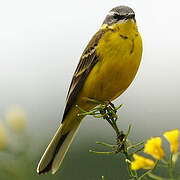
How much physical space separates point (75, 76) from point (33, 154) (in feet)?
9.56

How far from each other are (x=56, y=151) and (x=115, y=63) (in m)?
1.39

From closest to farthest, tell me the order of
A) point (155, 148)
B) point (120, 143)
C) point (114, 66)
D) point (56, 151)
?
point (155, 148) < point (120, 143) < point (114, 66) < point (56, 151)

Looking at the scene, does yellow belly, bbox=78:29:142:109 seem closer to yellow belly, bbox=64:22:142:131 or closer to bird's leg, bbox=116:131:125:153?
yellow belly, bbox=64:22:142:131

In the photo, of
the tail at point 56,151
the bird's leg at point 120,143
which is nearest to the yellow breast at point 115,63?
the tail at point 56,151

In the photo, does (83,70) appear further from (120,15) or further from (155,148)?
(155,148)

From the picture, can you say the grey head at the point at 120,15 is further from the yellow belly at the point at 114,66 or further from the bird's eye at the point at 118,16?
the yellow belly at the point at 114,66

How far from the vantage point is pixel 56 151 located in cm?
496

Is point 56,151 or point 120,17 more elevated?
point 120,17

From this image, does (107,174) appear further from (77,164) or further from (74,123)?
(74,123)

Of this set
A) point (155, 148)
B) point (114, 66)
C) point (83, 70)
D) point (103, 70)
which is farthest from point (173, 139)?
point (83, 70)

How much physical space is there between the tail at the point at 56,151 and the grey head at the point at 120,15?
60.8 inches

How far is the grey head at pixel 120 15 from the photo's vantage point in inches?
197

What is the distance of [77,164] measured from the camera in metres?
5.40

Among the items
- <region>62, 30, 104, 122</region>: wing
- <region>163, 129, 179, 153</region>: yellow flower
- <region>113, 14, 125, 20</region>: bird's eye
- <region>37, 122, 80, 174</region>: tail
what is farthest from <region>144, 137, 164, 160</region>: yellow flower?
<region>113, 14, 125, 20</region>: bird's eye
